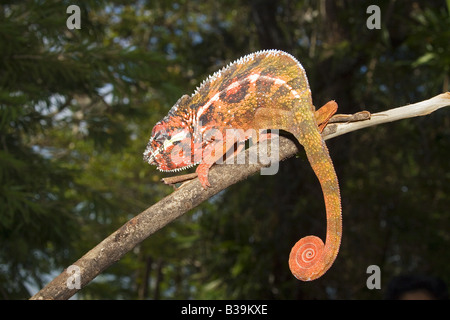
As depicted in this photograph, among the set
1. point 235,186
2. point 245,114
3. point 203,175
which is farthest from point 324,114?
point 235,186

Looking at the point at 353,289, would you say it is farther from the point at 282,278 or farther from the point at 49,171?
the point at 49,171

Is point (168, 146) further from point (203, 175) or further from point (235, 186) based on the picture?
point (235, 186)

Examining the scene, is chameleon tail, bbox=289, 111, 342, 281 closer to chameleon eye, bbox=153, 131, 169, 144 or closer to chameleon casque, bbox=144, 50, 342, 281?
chameleon casque, bbox=144, 50, 342, 281

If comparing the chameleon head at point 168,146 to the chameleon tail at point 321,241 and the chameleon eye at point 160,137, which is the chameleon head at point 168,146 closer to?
the chameleon eye at point 160,137

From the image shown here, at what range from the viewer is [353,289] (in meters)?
5.15

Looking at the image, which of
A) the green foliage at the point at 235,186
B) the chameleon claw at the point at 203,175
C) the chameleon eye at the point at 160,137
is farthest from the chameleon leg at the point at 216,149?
the green foliage at the point at 235,186

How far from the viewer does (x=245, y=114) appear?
128cm

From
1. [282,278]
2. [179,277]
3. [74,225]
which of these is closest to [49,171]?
[74,225]

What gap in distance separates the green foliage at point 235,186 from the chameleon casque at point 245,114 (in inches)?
61.3

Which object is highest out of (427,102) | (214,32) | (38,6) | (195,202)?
(214,32)

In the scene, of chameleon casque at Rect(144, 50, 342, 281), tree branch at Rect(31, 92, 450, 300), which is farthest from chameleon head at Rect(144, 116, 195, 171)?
tree branch at Rect(31, 92, 450, 300)

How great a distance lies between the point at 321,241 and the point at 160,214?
46cm

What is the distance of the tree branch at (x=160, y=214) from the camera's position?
1347 mm

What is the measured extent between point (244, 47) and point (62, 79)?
2.29 m
